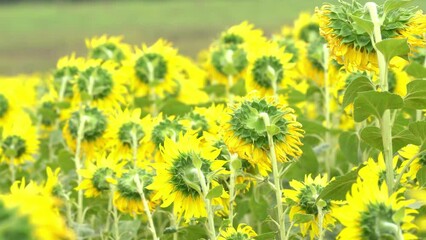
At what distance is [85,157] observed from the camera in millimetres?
2359

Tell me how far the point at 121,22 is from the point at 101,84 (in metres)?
16.8

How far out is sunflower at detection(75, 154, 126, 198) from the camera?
194cm

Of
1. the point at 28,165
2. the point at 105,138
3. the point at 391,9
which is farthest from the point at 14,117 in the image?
the point at 391,9

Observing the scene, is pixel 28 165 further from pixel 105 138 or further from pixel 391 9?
pixel 391 9

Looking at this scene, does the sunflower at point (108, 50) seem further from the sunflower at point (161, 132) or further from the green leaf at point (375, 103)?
the green leaf at point (375, 103)

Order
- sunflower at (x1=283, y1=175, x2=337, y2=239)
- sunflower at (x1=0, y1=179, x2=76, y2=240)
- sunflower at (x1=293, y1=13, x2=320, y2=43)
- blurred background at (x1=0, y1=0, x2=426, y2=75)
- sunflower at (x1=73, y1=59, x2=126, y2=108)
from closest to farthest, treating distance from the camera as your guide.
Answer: sunflower at (x1=0, y1=179, x2=76, y2=240)
sunflower at (x1=283, y1=175, x2=337, y2=239)
sunflower at (x1=73, y1=59, x2=126, y2=108)
sunflower at (x1=293, y1=13, x2=320, y2=43)
blurred background at (x1=0, y1=0, x2=426, y2=75)

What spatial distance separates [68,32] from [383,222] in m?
17.7

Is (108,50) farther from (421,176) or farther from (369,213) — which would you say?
(369,213)

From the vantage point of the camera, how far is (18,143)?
239 cm

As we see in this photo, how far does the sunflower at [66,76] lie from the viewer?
104 inches

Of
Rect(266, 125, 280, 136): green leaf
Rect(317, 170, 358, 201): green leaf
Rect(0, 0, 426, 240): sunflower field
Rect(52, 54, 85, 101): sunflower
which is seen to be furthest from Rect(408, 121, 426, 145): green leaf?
Rect(52, 54, 85, 101): sunflower

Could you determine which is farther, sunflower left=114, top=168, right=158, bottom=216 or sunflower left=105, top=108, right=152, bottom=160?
sunflower left=105, top=108, right=152, bottom=160

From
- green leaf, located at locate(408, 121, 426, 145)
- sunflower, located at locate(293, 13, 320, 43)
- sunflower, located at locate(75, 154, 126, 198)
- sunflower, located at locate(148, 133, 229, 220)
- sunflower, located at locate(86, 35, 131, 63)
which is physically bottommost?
sunflower, located at locate(148, 133, 229, 220)

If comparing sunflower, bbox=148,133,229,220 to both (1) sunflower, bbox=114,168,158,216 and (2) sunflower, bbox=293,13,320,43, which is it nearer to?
(1) sunflower, bbox=114,168,158,216
